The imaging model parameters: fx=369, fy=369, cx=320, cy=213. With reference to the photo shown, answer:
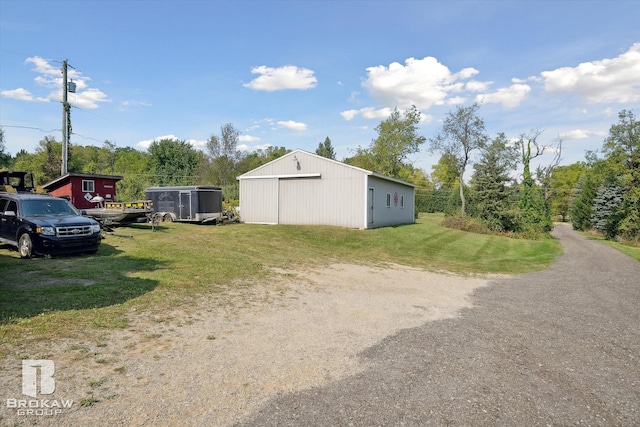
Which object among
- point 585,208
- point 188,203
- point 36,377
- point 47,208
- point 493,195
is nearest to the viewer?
point 36,377

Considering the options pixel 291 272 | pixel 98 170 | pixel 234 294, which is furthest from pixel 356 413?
pixel 98 170

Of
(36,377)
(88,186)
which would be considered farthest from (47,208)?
(88,186)

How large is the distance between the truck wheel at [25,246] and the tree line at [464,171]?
1139 inches

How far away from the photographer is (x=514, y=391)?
13.2 ft

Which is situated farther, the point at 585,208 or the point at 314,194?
the point at 585,208

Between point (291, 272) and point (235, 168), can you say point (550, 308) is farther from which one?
point (235, 168)

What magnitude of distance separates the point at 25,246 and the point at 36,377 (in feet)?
26.6

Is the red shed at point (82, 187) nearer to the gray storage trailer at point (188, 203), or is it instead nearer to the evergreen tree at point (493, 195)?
the gray storage trailer at point (188, 203)

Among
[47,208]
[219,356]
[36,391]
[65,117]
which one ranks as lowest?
[219,356]

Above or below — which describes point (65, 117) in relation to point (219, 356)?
above

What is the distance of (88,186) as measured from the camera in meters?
22.5

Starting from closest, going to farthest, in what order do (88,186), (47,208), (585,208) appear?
1. (47,208)
2. (88,186)
3. (585,208)

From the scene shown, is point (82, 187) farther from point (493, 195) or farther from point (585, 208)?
point (585, 208)

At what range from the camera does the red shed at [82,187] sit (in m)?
21.6
